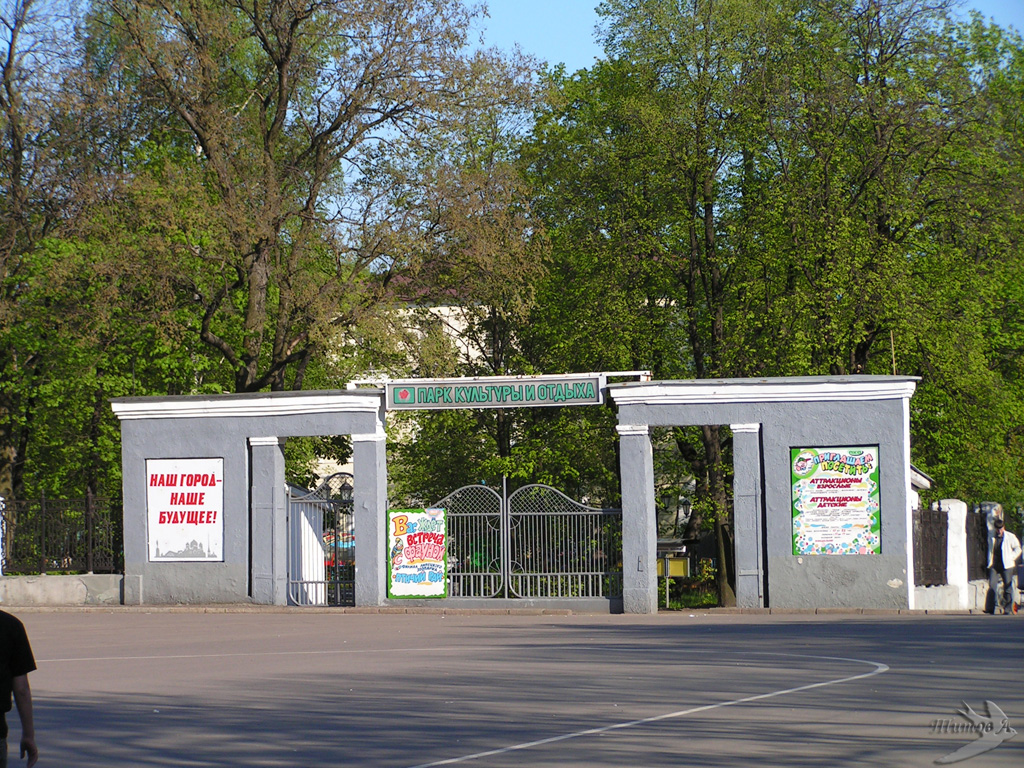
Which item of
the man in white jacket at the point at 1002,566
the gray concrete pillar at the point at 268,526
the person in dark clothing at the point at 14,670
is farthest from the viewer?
the gray concrete pillar at the point at 268,526

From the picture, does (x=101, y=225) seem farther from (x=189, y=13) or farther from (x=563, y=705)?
(x=563, y=705)

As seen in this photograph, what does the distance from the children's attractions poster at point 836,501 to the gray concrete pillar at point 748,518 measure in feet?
2.19

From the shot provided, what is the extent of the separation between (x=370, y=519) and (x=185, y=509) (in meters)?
3.86

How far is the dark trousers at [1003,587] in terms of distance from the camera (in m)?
22.0

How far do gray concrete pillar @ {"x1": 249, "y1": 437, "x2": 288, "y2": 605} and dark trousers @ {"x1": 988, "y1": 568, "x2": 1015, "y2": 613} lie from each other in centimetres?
1332

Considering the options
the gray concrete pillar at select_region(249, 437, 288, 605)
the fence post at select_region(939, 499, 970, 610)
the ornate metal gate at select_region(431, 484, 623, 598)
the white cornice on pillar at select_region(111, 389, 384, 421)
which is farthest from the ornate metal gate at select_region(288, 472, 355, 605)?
the fence post at select_region(939, 499, 970, 610)

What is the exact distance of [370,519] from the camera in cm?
2442

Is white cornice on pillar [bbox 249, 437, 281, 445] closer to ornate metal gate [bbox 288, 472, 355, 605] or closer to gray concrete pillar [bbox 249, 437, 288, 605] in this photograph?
gray concrete pillar [bbox 249, 437, 288, 605]

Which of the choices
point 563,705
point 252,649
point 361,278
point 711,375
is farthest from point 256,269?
point 563,705

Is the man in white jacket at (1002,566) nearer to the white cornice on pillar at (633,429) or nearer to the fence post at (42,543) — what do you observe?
the white cornice on pillar at (633,429)

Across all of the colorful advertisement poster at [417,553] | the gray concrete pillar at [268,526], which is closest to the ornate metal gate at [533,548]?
the colorful advertisement poster at [417,553]

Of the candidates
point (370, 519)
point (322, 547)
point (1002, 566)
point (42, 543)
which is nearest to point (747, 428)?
point (1002, 566)

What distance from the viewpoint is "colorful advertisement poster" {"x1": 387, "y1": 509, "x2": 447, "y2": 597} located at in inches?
960

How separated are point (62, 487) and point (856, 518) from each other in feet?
83.4
